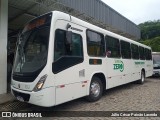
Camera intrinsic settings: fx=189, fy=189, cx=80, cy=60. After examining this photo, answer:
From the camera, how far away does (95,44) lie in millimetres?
7078

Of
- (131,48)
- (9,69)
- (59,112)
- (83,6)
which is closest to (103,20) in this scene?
(83,6)

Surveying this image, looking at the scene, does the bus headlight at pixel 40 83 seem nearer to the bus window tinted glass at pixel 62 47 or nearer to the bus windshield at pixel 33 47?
the bus windshield at pixel 33 47

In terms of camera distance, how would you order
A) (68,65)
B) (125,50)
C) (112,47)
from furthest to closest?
(125,50) < (112,47) < (68,65)

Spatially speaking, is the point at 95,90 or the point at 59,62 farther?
the point at 95,90

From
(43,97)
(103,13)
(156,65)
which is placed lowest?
(43,97)

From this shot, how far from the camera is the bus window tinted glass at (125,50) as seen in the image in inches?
369

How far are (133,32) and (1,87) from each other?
674 inches

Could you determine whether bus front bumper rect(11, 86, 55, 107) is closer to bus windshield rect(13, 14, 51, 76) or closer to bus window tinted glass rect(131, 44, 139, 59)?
bus windshield rect(13, 14, 51, 76)

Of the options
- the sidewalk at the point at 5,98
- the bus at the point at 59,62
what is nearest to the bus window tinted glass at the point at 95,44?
the bus at the point at 59,62

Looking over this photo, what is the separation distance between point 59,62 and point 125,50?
534cm

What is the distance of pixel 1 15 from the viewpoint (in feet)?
25.9

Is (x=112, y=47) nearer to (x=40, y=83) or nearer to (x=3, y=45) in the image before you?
(x=40, y=83)

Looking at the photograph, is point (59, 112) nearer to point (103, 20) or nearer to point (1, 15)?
point (1, 15)

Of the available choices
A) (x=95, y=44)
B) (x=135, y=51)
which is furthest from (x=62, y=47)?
(x=135, y=51)
